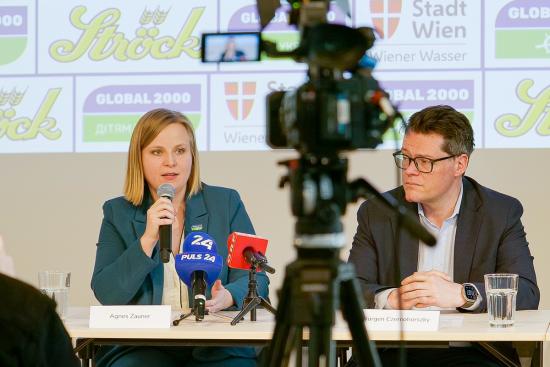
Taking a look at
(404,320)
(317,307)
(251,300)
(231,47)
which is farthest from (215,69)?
(317,307)

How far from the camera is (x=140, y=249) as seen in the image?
10.9 feet

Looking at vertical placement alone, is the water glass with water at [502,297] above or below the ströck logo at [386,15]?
below

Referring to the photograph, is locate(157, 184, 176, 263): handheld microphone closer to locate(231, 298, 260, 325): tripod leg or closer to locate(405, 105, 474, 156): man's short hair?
locate(231, 298, 260, 325): tripod leg

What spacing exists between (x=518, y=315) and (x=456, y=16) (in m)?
1.80

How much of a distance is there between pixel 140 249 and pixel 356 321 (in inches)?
65.7

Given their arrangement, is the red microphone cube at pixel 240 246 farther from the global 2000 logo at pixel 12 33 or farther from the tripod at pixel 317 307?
the global 2000 logo at pixel 12 33

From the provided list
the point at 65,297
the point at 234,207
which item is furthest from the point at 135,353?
the point at 234,207

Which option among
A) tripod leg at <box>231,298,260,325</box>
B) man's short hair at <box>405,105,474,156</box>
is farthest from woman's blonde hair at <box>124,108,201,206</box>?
man's short hair at <box>405,105,474,156</box>

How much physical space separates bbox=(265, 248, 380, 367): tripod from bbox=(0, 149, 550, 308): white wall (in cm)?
285

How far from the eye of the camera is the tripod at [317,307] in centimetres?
164

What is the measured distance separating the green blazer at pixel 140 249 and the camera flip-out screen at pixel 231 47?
1.62 m

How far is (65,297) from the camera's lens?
3.20 m

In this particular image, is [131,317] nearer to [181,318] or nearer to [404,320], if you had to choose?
[181,318]

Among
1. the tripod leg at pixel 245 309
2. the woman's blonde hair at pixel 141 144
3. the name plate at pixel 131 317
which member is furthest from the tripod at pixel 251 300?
the woman's blonde hair at pixel 141 144
